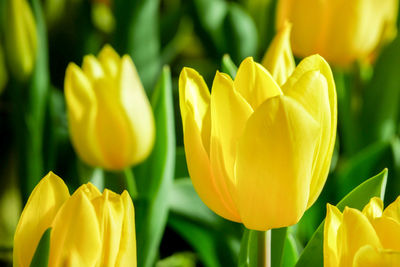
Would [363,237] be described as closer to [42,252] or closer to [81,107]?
[42,252]

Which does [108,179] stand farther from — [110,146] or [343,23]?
[343,23]

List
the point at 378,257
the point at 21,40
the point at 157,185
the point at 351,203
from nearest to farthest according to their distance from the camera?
the point at 378,257 < the point at 351,203 < the point at 157,185 < the point at 21,40

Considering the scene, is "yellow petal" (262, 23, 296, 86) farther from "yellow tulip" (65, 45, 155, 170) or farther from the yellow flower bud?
the yellow flower bud

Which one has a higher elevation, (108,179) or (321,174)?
(321,174)

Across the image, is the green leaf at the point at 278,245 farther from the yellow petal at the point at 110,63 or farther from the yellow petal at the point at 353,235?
the yellow petal at the point at 110,63

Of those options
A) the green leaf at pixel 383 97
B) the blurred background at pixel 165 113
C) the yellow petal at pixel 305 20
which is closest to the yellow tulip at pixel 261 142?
the blurred background at pixel 165 113

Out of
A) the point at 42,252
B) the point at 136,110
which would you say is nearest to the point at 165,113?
the point at 136,110

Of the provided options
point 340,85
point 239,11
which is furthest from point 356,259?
point 239,11
